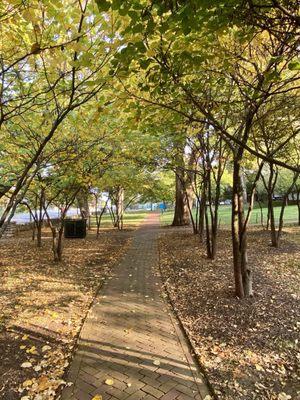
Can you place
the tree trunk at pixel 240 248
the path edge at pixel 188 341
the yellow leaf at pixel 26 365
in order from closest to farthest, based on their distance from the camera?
1. the path edge at pixel 188 341
2. the yellow leaf at pixel 26 365
3. the tree trunk at pixel 240 248

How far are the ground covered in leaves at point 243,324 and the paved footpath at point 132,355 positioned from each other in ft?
0.93

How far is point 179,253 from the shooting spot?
446 inches

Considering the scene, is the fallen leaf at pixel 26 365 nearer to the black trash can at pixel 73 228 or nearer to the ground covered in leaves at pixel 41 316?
the ground covered in leaves at pixel 41 316

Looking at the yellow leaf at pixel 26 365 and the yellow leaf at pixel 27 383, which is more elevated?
the yellow leaf at pixel 26 365

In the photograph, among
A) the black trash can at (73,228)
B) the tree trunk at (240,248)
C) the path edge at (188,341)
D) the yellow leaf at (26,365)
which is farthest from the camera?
the black trash can at (73,228)

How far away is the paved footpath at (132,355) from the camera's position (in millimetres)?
3521

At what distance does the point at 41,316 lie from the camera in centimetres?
551

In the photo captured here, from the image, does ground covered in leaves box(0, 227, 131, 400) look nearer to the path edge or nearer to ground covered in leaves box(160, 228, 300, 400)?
the path edge

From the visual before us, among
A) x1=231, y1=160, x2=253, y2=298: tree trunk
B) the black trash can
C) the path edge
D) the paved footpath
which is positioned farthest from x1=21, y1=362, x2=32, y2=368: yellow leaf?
the black trash can

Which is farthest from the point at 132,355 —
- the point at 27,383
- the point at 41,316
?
the point at 41,316

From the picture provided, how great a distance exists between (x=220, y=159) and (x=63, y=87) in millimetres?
5252

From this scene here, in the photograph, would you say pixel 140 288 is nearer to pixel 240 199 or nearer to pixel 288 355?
pixel 240 199

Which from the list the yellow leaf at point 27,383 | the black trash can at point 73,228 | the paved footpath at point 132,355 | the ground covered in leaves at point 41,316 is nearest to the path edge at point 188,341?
Result: the paved footpath at point 132,355

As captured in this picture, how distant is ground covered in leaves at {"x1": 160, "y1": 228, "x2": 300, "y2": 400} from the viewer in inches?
147
